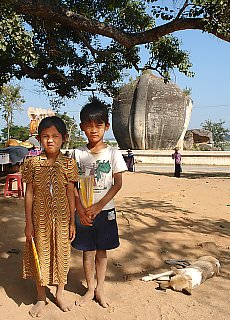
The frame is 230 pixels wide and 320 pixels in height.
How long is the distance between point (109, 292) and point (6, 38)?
4764 mm

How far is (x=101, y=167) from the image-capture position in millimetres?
2816

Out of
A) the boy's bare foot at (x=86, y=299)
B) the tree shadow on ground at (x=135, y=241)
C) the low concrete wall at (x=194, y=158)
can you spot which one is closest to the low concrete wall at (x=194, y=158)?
the low concrete wall at (x=194, y=158)

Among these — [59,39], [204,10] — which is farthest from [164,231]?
[59,39]

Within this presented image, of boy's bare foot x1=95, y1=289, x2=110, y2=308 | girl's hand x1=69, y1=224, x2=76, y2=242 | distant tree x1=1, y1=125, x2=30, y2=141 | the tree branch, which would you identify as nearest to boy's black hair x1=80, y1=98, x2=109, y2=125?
girl's hand x1=69, y1=224, x2=76, y2=242

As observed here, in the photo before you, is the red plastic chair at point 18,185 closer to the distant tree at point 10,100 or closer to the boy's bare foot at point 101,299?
the boy's bare foot at point 101,299

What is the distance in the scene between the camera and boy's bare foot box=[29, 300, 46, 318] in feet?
8.84

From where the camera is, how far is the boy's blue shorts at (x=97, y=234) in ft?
9.29

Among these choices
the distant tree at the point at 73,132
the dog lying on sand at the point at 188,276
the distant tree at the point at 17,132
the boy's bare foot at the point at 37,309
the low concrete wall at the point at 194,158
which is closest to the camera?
the boy's bare foot at the point at 37,309

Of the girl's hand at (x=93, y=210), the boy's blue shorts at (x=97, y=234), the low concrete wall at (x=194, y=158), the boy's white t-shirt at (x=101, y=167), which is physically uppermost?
the boy's white t-shirt at (x=101, y=167)

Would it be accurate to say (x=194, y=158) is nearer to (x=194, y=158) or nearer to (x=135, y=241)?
(x=194, y=158)

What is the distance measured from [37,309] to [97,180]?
40.7 inches

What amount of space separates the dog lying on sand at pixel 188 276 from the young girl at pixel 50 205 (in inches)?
39.4

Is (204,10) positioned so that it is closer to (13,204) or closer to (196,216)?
(196,216)

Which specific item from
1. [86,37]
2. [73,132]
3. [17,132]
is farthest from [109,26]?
[17,132]
